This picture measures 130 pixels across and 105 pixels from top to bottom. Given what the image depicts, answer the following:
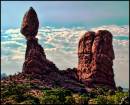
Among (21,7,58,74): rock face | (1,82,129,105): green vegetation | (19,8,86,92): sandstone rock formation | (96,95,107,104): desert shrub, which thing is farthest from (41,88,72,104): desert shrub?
(21,7,58,74): rock face

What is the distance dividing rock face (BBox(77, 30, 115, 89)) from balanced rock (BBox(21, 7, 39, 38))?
36.4 feet

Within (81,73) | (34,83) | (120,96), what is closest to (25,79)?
(34,83)

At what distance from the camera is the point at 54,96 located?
119625 mm

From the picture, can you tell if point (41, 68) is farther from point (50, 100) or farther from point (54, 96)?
point (50, 100)

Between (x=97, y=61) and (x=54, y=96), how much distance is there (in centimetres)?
1761

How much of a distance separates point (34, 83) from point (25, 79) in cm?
276

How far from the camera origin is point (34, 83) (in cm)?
12988

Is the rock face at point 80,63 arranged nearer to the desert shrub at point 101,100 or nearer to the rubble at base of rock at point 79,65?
the rubble at base of rock at point 79,65

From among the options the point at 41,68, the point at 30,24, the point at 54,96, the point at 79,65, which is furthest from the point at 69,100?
the point at 30,24

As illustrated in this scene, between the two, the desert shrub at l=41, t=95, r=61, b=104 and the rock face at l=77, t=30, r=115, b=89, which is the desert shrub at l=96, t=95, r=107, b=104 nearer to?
the desert shrub at l=41, t=95, r=61, b=104

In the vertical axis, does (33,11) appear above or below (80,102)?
above

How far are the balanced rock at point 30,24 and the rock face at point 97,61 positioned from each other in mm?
11081

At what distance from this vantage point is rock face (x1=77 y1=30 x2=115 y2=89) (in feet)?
439

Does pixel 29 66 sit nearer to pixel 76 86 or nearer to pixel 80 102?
pixel 76 86
